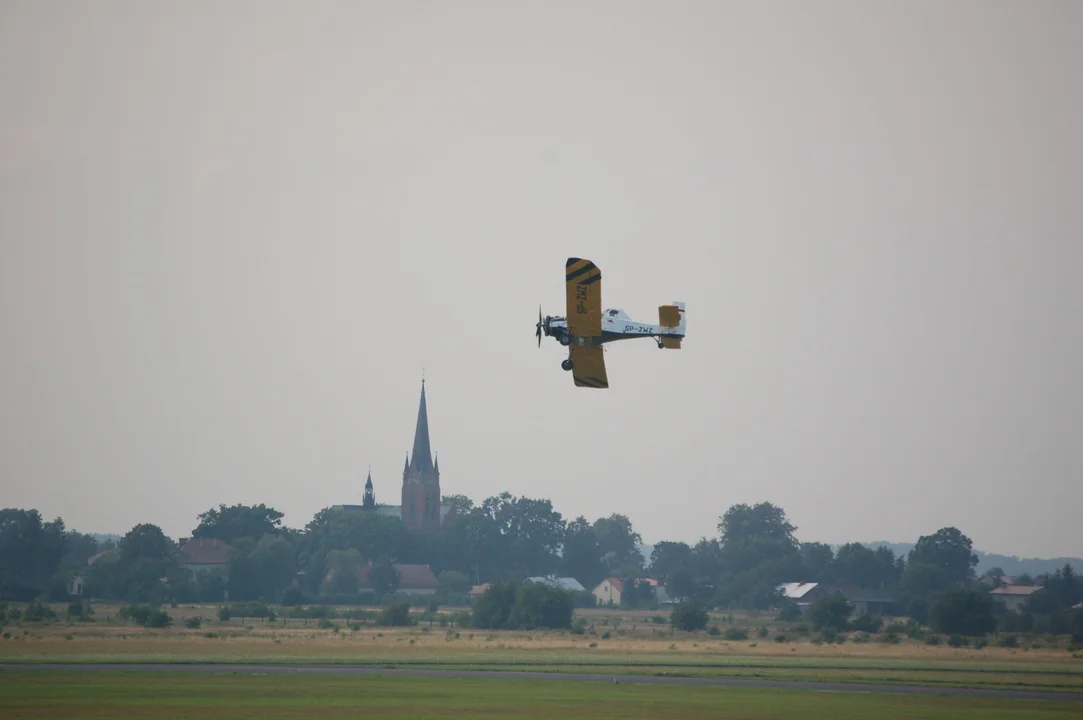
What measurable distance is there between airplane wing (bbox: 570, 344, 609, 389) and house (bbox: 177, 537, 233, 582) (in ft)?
326

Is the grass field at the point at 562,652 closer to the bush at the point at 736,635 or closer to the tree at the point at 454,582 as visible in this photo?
the bush at the point at 736,635

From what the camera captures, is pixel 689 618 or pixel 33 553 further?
pixel 33 553

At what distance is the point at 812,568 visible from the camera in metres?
144

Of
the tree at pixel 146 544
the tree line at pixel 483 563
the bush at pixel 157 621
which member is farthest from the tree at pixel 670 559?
the bush at pixel 157 621

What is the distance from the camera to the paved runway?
5031 centimetres

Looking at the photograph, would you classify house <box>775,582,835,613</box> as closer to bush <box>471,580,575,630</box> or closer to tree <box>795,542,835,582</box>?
tree <box>795,542,835,582</box>

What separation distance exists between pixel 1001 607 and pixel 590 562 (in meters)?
87.2

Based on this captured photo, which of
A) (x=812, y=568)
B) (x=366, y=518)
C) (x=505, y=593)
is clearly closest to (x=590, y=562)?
(x=366, y=518)

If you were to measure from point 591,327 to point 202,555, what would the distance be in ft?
369

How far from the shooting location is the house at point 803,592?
127 metres

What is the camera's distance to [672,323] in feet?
165

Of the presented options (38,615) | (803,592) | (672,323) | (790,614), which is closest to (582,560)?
(803,592)

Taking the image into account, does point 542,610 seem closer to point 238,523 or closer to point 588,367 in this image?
point 588,367

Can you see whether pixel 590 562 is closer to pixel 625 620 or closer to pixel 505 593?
pixel 625 620
